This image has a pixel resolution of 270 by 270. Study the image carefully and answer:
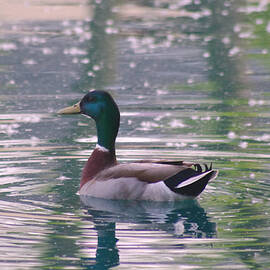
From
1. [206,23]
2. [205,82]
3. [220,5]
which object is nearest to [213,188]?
[205,82]

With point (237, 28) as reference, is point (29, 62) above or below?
below

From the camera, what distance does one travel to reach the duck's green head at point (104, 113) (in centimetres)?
1040

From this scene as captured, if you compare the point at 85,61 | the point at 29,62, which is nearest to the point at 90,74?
the point at 85,61

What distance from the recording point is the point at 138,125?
13.0 m

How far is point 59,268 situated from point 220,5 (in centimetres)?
1674

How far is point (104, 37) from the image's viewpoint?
19.9m

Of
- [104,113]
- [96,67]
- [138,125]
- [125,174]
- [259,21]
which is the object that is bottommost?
[138,125]

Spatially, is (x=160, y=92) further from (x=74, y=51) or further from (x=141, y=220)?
(x=141, y=220)

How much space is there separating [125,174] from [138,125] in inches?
128

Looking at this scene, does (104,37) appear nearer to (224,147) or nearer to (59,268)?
(224,147)

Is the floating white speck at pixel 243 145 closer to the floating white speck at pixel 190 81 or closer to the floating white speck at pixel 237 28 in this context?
the floating white speck at pixel 190 81

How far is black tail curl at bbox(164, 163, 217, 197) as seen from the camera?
9.42m

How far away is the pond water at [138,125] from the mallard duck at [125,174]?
5.9 inches

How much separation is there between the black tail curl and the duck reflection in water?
14cm
